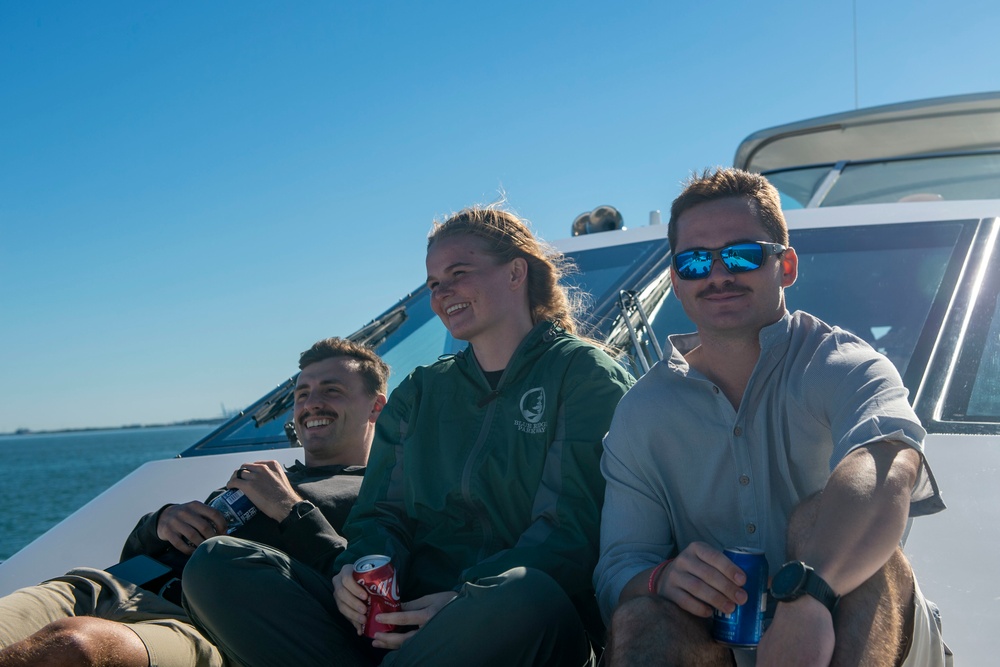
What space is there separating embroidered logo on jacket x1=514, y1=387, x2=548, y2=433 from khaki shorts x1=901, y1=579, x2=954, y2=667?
1.14m

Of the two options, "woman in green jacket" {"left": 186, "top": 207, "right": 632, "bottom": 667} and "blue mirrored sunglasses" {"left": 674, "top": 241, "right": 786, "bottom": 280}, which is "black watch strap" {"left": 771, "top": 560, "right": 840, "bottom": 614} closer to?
"woman in green jacket" {"left": 186, "top": 207, "right": 632, "bottom": 667}

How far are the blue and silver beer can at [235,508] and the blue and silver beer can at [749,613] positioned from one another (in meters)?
1.72

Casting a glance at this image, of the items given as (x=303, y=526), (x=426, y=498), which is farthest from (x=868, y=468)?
(x=303, y=526)

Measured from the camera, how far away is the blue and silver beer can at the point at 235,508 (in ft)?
10.4

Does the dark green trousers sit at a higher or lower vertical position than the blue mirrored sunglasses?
lower

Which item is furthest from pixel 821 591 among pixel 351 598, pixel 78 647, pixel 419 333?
pixel 419 333

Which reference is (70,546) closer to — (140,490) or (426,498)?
(140,490)

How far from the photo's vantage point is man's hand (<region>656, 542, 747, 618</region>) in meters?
2.03

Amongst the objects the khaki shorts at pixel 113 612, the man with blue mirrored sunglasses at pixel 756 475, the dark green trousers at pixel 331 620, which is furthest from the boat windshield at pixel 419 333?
the dark green trousers at pixel 331 620

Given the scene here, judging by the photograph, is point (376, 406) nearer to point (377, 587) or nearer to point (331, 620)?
point (331, 620)

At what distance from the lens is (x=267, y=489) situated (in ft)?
10.4

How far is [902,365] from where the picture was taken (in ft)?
11.4

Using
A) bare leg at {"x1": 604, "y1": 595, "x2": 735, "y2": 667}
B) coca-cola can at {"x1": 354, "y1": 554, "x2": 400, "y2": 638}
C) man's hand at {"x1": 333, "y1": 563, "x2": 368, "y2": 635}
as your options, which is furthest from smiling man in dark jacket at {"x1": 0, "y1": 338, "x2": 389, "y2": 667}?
bare leg at {"x1": 604, "y1": 595, "x2": 735, "y2": 667}

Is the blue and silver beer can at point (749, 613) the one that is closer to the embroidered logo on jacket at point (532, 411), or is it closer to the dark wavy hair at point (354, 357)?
the embroidered logo on jacket at point (532, 411)
